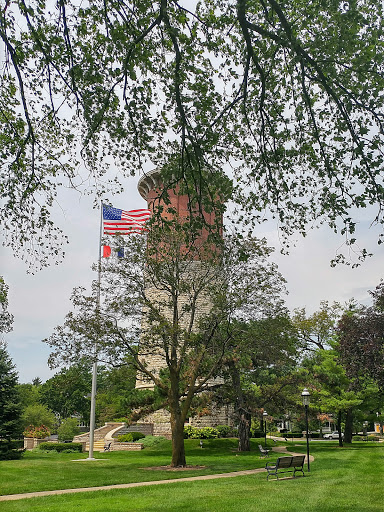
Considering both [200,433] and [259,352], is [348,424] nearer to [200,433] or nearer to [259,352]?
[200,433]

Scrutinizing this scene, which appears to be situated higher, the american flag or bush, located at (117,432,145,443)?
the american flag

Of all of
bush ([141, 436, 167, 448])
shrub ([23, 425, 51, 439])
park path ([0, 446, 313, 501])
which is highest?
park path ([0, 446, 313, 501])

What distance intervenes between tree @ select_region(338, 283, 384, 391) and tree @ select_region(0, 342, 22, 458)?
1774 centimetres

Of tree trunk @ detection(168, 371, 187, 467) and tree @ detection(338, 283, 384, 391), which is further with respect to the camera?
tree @ detection(338, 283, 384, 391)

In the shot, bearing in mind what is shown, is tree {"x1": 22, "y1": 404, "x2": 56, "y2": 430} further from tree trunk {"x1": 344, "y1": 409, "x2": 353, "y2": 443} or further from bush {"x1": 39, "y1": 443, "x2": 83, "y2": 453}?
tree trunk {"x1": 344, "y1": 409, "x2": 353, "y2": 443}

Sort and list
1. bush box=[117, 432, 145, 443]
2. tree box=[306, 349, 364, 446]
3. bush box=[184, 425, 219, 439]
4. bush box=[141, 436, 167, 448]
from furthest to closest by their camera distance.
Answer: bush box=[184, 425, 219, 439]
bush box=[117, 432, 145, 443]
bush box=[141, 436, 167, 448]
tree box=[306, 349, 364, 446]

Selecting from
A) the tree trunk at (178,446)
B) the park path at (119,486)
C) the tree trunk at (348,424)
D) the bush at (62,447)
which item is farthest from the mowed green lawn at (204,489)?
the tree trunk at (348,424)

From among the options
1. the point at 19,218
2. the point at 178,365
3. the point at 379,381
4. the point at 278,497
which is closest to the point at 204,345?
the point at 178,365

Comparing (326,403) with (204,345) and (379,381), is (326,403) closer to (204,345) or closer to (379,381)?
(379,381)

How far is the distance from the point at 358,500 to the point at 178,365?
455 inches

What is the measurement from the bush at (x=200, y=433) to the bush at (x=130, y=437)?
3.20 metres

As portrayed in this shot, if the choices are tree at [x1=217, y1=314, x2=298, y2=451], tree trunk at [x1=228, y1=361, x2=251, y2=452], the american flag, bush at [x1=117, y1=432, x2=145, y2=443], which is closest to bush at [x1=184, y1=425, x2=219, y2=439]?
bush at [x1=117, y1=432, x2=145, y2=443]

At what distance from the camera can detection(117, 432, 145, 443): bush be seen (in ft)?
114

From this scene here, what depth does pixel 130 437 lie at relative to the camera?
35000mm
